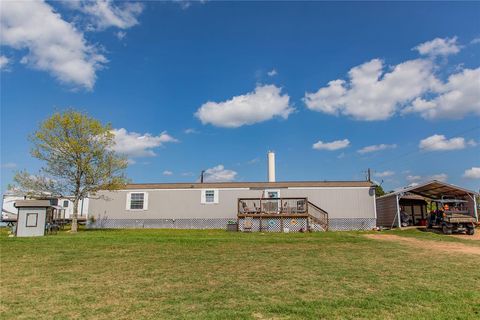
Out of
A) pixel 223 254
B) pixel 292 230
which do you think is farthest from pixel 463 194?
pixel 223 254

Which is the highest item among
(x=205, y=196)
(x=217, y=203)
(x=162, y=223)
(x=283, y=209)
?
(x=205, y=196)

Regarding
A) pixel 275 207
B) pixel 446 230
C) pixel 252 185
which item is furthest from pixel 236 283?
pixel 252 185

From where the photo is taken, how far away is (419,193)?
75.5ft

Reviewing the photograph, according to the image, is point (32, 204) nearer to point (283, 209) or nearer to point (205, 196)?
point (205, 196)

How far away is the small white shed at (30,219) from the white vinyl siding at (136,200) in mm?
7678

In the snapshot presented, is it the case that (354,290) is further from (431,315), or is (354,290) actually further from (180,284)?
(180,284)

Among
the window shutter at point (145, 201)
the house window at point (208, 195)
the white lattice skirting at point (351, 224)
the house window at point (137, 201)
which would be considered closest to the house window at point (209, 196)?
the house window at point (208, 195)

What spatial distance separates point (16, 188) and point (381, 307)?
813 inches

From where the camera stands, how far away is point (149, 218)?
24016mm

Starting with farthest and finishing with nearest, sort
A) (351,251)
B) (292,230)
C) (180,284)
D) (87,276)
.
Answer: (292,230), (351,251), (87,276), (180,284)

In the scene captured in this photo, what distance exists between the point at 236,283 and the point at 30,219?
13533 millimetres

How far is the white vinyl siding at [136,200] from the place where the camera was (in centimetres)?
2412

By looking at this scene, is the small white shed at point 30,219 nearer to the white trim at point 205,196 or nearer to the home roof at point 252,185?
the home roof at point 252,185

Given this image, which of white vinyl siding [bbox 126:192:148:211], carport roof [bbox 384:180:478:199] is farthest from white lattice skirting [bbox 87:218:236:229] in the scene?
carport roof [bbox 384:180:478:199]
